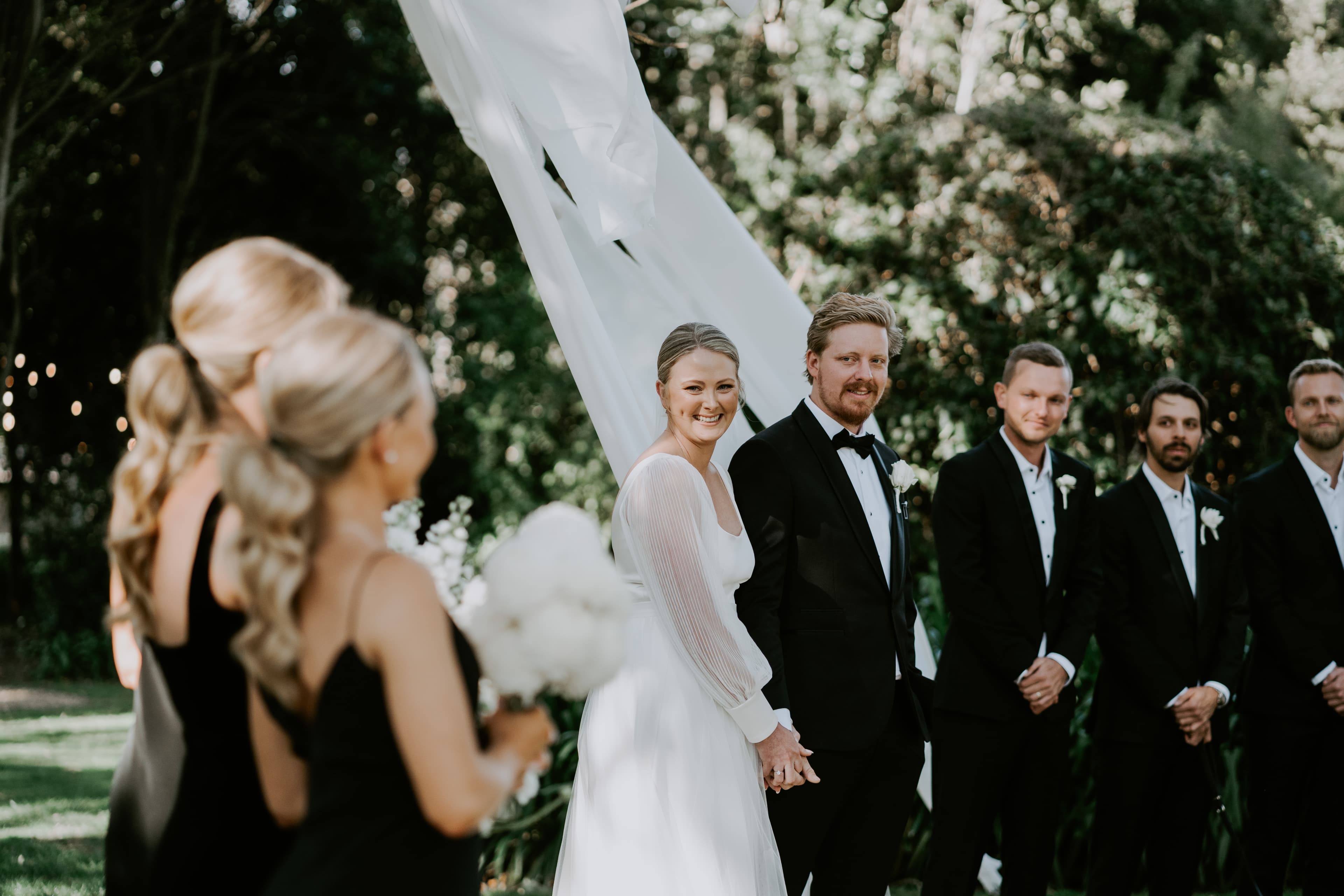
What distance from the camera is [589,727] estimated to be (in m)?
3.28

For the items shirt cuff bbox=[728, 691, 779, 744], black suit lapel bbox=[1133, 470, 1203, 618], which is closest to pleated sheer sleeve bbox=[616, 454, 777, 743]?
shirt cuff bbox=[728, 691, 779, 744]

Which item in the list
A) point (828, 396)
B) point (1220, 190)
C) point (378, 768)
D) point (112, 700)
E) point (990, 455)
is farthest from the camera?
point (112, 700)

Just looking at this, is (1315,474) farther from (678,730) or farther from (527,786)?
(527,786)

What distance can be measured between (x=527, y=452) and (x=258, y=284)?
28.6 ft

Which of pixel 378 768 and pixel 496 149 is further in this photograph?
pixel 496 149

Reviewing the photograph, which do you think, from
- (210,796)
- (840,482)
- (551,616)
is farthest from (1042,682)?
(210,796)

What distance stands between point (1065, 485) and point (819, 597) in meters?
1.19

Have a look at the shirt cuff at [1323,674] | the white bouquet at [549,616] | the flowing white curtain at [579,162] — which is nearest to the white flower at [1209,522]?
the shirt cuff at [1323,674]

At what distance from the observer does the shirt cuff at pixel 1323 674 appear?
13.6 ft

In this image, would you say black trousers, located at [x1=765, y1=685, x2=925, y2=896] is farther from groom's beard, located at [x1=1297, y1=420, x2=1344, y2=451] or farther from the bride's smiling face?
groom's beard, located at [x1=1297, y1=420, x2=1344, y2=451]

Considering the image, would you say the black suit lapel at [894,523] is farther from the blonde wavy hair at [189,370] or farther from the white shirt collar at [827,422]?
the blonde wavy hair at [189,370]

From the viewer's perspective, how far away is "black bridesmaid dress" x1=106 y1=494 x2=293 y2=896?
6.37 feet

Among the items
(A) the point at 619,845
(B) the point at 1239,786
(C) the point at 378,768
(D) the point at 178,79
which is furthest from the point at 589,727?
(D) the point at 178,79

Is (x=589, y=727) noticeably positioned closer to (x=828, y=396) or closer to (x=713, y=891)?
(x=713, y=891)
